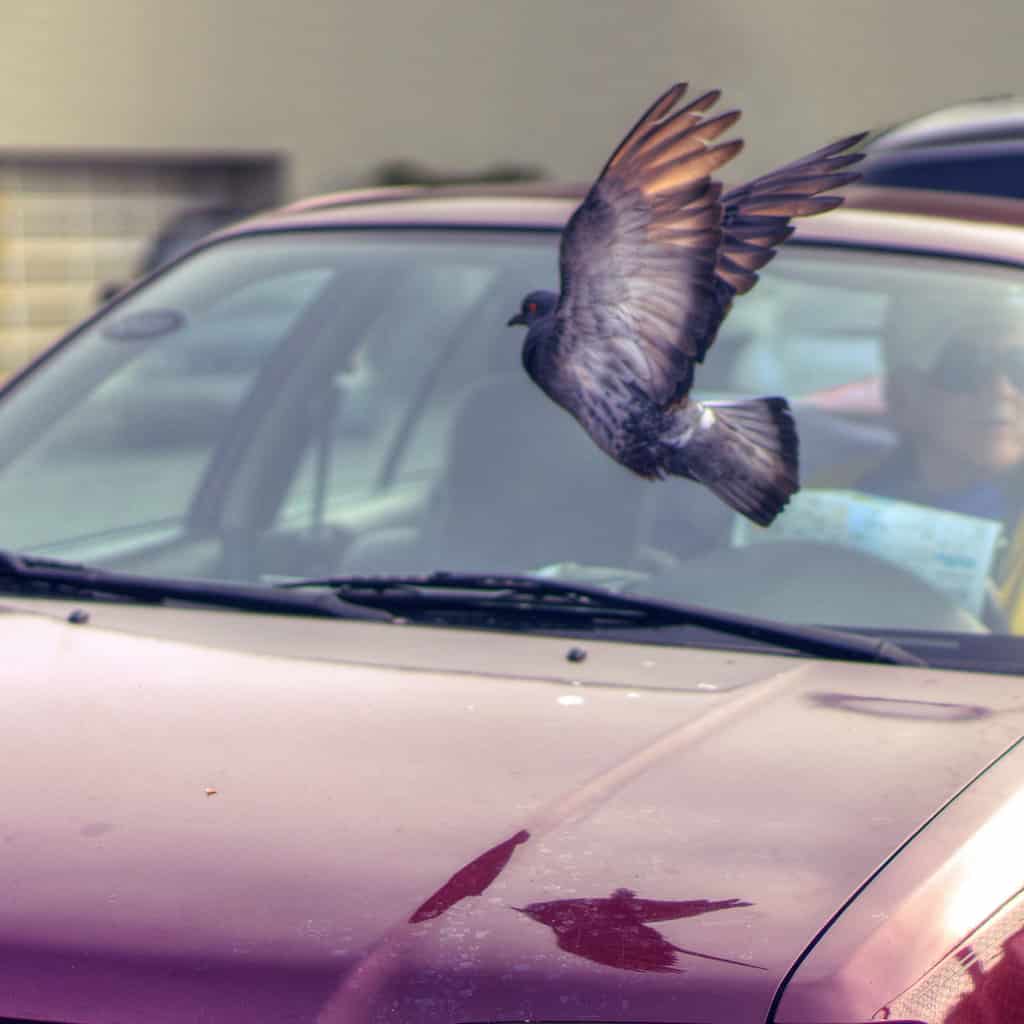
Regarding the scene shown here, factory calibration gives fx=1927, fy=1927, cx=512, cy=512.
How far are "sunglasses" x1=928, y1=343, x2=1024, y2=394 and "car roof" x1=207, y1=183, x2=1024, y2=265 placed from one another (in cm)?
15

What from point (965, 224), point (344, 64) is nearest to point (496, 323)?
point (965, 224)

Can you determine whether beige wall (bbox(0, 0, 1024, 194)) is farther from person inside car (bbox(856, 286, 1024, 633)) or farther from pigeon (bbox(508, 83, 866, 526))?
pigeon (bbox(508, 83, 866, 526))

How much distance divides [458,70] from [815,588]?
50.7 feet

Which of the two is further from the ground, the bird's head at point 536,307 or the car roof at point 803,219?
the car roof at point 803,219

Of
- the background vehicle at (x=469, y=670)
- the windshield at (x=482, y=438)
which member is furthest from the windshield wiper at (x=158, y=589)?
the windshield at (x=482, y=438)

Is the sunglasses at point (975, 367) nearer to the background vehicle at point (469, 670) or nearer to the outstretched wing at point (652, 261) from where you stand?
the background vehicle at point (469, 670)

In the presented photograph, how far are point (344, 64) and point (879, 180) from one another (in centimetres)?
1225

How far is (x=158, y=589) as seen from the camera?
2658 millimetres

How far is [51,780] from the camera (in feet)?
→ 6.44

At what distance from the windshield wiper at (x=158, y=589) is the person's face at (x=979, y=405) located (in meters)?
0.85

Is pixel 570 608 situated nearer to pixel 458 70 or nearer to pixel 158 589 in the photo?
pixel 158 589

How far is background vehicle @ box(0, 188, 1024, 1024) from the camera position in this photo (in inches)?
64.9

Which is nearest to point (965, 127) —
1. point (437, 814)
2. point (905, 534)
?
point (905, 534)

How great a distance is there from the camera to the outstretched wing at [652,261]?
5.82 ft
